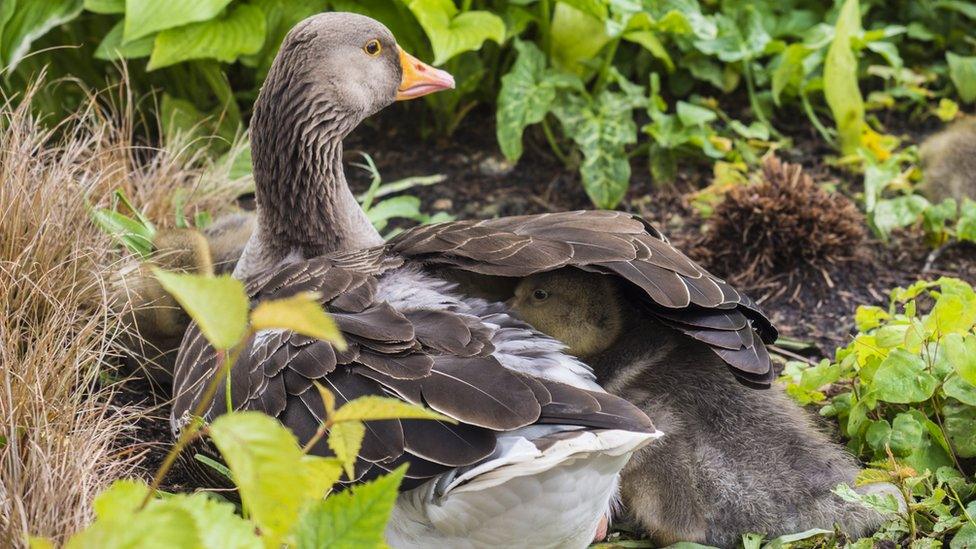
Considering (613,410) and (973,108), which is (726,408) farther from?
(973,108)

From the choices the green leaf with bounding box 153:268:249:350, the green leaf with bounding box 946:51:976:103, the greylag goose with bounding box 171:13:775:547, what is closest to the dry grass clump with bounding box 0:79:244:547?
the greylag goose with bounding box 171:13:775:547

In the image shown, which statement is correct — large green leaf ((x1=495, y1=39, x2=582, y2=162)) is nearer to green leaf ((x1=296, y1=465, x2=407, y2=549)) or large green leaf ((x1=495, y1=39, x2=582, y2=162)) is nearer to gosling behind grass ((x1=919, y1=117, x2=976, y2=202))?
gosling behind grass ((x1=919, y1=117, x2=976, y2=202))

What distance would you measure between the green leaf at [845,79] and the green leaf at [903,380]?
228 centimetres

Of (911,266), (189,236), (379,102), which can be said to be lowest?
(911,266)

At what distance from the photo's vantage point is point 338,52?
150 inches

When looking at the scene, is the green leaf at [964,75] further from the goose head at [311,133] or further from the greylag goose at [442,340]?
the goose head at [311,133]

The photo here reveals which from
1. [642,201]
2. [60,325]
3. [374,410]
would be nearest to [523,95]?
[642,201]

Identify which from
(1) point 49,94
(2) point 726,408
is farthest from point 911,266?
(1) point 49,94

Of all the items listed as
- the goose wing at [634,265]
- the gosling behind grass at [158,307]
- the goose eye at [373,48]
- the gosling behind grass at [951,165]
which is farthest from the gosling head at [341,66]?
the gosling behind grass at [951,165]

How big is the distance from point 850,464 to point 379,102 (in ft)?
6.63

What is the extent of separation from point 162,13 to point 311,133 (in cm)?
148

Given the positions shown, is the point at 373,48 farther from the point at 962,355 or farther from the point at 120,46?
the point at 962,355

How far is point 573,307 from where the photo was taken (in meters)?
3.22

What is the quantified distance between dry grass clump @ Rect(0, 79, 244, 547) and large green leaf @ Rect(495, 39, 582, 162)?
129cm
